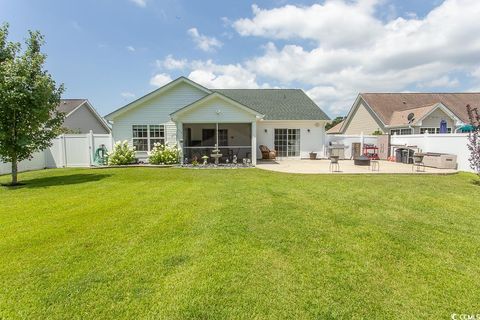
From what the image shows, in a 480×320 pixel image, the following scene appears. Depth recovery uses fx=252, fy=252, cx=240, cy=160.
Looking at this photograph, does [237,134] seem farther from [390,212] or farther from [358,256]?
[358,256]

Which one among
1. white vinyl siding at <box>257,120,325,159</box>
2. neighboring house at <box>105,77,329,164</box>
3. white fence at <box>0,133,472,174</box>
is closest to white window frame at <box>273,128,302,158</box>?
neighboring house at <box>105,77,329,164</box>

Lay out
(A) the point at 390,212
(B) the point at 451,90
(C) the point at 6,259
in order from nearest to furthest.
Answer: (C) the point at 6,259, (A) the point at 390,212, (B) the point at 451,90

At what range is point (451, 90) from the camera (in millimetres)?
29109

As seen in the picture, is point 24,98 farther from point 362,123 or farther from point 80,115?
point 362,123

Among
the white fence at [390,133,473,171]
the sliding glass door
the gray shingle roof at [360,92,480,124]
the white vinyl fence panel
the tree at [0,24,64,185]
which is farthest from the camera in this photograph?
the gray shingle roof at [360,92,480,124]

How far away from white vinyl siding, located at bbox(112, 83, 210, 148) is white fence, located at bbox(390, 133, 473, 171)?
45.6 feet

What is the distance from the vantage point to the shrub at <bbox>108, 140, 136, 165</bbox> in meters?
15.2

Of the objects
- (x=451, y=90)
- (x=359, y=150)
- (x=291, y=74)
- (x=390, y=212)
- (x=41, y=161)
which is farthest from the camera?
(x=451, y=90)

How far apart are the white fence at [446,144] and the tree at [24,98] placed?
740 inches

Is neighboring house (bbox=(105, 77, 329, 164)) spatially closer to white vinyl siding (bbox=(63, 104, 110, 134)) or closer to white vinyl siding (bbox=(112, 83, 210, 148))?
white vinyl siding (bbox=(112, 83, 210, 148))

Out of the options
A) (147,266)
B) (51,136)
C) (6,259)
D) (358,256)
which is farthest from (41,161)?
(358,256)

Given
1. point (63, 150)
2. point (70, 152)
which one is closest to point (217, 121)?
point (70, 152)

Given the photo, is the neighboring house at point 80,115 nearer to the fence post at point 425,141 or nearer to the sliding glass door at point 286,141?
the sliding glass door at point 286,141

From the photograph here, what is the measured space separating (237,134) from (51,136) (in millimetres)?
11824
